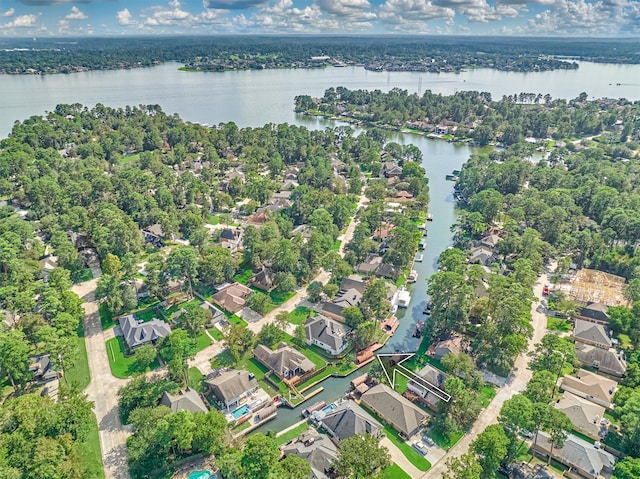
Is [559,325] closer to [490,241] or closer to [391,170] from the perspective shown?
[490,241]

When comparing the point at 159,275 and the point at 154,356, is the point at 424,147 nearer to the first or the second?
the point at 159,275

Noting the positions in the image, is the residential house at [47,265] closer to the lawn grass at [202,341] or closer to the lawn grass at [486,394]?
the lawn grass at [202,341]

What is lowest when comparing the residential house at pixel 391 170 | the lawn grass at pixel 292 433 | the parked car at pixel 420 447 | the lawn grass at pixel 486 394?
the lawn grass at pixel 486 394

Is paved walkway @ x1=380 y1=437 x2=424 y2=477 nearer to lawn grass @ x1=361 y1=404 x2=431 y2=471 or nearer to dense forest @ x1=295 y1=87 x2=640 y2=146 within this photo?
lawn grass @ x1=361 y1=404 x2=431 y2=471

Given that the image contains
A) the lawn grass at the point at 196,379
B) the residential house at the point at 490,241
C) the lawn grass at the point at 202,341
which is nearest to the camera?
the lawn grass at the point at 196,379

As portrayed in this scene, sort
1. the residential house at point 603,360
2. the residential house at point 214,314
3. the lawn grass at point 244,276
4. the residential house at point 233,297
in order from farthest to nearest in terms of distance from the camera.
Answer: the lawn grass at point 244,276, the residential house at point 233,297, the residential house at point 214,314, the residential house at point 603,360

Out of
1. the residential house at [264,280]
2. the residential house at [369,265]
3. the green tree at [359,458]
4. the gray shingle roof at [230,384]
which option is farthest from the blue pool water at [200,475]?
the residential house at [369,265]

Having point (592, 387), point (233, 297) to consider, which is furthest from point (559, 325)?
point (233, 297)
